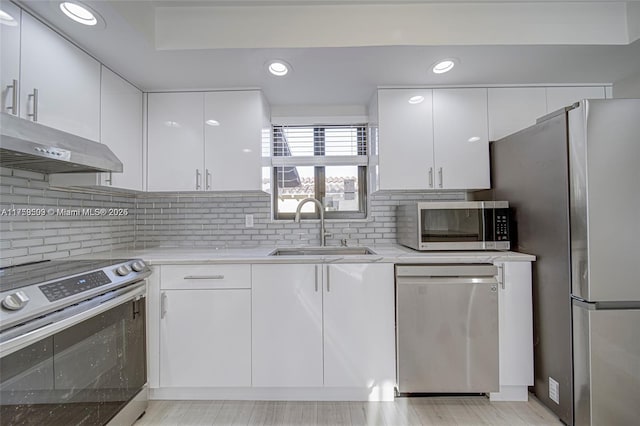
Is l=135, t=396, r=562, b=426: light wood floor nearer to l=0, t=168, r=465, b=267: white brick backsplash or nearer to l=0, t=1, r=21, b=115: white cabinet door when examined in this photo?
l=0, t=168, r=465, b=267: white brick backsplash

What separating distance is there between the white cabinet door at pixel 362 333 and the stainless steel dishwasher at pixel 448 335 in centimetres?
7

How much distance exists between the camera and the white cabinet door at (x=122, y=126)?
180 cm

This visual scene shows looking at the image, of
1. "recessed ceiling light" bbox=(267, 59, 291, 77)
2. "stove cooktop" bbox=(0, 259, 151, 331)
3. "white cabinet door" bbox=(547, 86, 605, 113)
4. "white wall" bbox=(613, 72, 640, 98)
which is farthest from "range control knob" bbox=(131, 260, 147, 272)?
"white wall" bbox=(613, 72, 640, 98)

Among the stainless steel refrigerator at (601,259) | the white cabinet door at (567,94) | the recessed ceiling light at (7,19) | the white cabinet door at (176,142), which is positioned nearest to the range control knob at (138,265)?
the white cabinet door at (176,142)

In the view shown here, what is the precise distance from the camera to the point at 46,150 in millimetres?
1203

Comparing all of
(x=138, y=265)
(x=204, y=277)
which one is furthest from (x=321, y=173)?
(x=138, y=265)

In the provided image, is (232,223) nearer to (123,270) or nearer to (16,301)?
(123,270)

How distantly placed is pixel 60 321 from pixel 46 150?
73 cm

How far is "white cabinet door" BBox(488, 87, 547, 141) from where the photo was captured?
2113 mm

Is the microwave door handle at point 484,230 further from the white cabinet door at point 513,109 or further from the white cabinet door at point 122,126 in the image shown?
the white cabinet door at point 122,126

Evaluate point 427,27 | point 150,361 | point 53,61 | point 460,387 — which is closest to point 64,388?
point 150,361

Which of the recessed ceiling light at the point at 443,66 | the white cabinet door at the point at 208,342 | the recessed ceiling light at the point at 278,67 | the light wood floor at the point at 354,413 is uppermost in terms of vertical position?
the recessed ceiling light at the point at 443,66

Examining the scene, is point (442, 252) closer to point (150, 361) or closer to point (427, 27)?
point (427, 27)

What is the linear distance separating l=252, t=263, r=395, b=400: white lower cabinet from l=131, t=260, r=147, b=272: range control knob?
681mm
